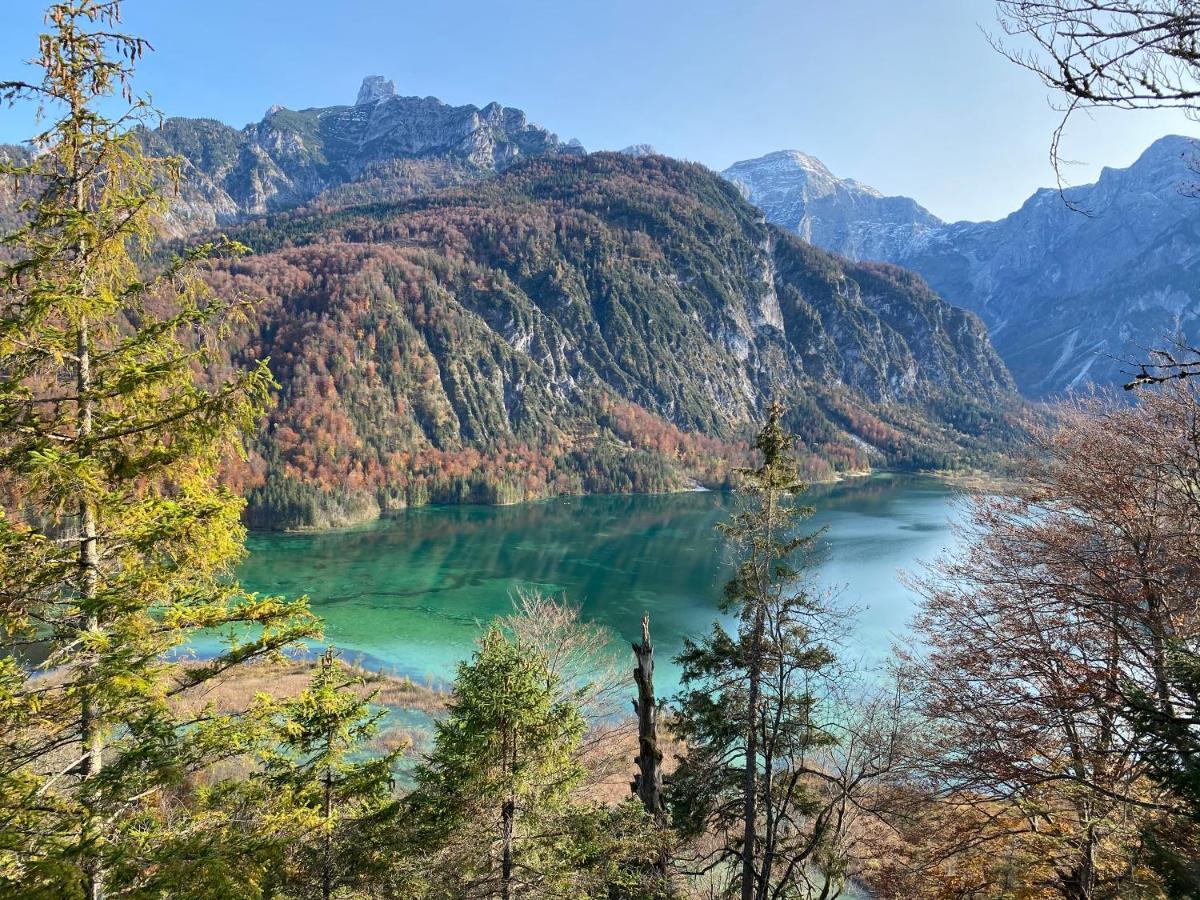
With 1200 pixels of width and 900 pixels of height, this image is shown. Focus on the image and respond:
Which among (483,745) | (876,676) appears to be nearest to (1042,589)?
(483,745)

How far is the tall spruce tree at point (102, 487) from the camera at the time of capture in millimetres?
4684

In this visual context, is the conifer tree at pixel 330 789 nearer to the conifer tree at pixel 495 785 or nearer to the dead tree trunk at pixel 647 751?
the conifer tree at pixel 495 785

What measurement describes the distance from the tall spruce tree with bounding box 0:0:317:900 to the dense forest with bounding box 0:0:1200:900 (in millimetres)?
29

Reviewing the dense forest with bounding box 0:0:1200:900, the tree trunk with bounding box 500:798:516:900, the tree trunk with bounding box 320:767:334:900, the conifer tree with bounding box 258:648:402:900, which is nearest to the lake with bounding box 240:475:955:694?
the dense forest with bounding box 0:0:1200:900

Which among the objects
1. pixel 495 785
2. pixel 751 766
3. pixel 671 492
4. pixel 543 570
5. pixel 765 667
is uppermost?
pixel 765 667

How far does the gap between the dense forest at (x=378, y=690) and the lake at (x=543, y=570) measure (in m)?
14.2

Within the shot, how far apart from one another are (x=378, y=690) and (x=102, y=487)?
19.4 ft

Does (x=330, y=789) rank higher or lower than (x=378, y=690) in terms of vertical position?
lower

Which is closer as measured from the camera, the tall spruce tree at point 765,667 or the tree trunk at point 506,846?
the tree trunk at point 506,846

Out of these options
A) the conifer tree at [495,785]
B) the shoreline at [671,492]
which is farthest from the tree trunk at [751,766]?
the shoreline at [671,492]

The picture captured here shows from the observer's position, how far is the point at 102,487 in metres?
5.15

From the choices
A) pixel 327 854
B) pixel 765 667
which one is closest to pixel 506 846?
pixel 327 854

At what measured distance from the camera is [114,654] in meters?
4.74

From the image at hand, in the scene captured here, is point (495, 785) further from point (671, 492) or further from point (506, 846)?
point (671, 492)
